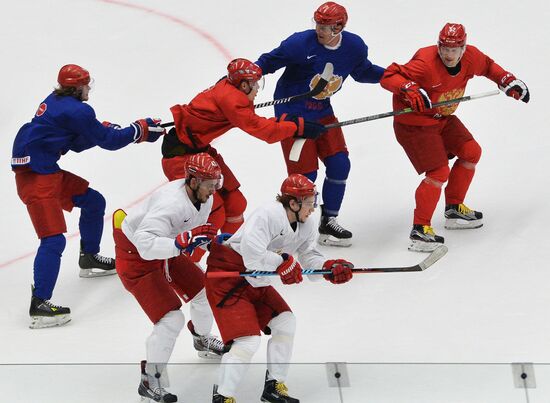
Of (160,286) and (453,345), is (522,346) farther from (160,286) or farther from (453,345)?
(160,286)

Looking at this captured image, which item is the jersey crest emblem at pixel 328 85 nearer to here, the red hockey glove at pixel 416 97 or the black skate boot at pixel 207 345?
the red hockey glove at pixel 416 97

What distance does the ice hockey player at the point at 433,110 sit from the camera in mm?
6281

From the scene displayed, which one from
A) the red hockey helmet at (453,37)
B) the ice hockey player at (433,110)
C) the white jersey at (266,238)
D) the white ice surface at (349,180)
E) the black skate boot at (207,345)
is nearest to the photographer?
the white jersey at (266,238)

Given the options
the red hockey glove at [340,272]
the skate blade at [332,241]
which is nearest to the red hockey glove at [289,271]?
the red hockey glove at [340,272]

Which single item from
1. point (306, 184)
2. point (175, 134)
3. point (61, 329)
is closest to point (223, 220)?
point (175, 134)

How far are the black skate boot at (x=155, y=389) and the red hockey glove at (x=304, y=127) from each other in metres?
1.74

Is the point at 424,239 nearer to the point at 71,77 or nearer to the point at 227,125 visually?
the point at 227,125

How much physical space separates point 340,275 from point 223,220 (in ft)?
4.42

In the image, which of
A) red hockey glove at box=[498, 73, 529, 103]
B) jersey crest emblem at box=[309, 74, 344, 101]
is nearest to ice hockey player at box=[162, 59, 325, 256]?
jersey crest emblem at box=[309, 74, 344, 101]

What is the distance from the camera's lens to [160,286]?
5.17 meters

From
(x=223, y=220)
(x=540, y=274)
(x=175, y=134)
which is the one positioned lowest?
(x=540, y=274)

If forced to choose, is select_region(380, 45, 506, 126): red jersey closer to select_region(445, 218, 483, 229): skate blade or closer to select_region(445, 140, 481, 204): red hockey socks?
select_region(445, 140, 481, 204): red hockey socks

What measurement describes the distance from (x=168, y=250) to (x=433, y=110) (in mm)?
1944

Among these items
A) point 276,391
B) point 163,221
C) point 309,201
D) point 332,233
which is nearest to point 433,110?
point 332,233
